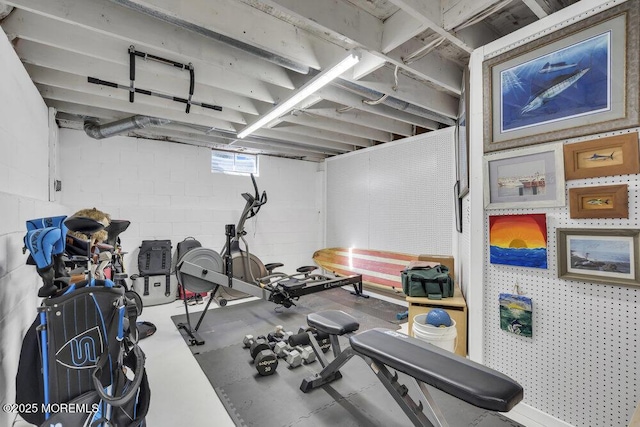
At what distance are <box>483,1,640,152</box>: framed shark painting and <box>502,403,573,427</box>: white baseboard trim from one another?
6.42 feet

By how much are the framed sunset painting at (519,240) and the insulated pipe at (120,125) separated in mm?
4336

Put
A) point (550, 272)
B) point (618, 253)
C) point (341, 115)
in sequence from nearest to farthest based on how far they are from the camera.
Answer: point (618, 253), point (550, 272), point (341, 115)

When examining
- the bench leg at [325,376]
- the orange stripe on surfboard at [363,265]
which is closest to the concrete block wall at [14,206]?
the bench leg at [325,376]

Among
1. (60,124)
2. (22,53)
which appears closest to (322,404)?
(22,53)

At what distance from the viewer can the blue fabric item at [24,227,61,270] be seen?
1.41 meters

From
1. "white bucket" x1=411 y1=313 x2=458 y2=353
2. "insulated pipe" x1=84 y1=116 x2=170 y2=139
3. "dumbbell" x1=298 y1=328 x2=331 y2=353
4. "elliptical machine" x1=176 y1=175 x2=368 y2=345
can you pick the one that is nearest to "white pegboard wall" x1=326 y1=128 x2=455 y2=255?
"elliptical machine" x1=176 y1=175 x2=368 y2=345

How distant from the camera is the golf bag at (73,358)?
1.40 m

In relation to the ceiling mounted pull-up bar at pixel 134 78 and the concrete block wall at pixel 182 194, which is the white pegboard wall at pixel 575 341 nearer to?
the ceiling mounted pull-up bar at pixel 134 78

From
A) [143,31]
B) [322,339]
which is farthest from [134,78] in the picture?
[322,339]

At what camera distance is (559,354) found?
192 cm

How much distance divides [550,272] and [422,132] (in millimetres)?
3705

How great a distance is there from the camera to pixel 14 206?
73.0 inches

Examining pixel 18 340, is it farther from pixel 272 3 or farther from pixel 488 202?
pixel 488 202

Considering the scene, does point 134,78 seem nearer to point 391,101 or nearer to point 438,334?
point 391,101
